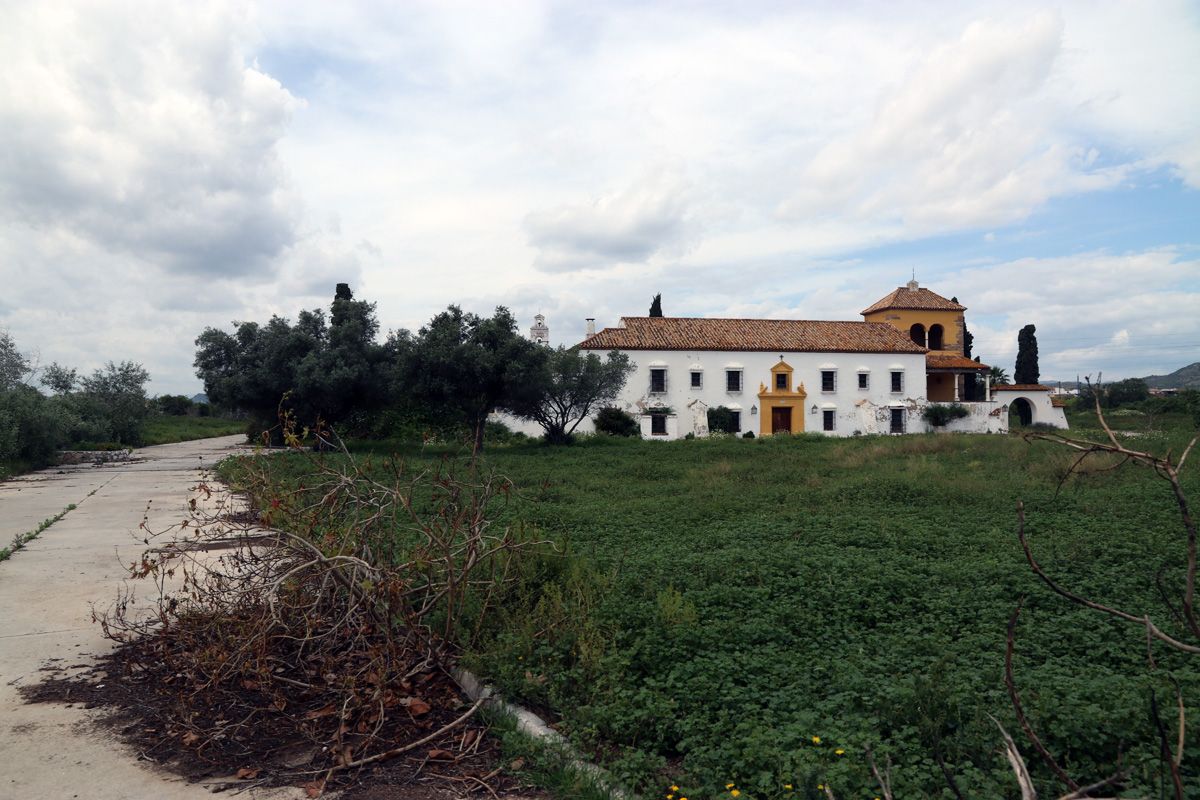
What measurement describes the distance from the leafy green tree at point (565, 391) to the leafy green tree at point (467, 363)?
0.73 meters

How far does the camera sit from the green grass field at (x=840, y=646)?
3.43 m

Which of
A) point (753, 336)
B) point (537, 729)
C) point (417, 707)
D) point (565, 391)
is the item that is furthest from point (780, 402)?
point (537, 729)

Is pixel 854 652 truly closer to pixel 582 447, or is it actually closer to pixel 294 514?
pixel 294 514

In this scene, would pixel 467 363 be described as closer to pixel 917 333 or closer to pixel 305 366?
pixel 305 366

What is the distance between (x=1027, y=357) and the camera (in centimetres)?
4431

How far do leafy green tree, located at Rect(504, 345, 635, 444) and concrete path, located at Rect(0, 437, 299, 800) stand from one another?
12.3m

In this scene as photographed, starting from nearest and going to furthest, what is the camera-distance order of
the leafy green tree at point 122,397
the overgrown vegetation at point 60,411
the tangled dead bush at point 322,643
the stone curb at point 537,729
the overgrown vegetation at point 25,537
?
the stone curb at point 537,729
the tangled dead bush at point 322,643
the overgrown vegetation at point 25,537
the overgrown vegetation at point 60,411
the leafy green tree at point 122,397

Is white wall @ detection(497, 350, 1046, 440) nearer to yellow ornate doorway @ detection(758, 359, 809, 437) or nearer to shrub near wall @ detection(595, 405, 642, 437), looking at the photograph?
yellow ornate doorway @ detection(758, 359, 809, 437)

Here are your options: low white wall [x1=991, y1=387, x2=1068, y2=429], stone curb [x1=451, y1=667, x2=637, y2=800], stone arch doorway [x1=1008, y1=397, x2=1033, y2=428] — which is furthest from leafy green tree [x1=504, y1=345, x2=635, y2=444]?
stone arch doorway [x1=1008, y1=397, x2=1033, y2=428]

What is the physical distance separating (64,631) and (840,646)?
5.64 meters

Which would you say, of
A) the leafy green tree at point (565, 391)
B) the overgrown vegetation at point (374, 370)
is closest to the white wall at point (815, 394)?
the leafy green tree at point (565, 391)

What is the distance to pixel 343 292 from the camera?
1428 inches

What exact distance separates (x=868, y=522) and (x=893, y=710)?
19.0ft

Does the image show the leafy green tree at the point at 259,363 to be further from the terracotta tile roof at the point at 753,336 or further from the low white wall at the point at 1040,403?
the low white wall at the point at 1040,403
